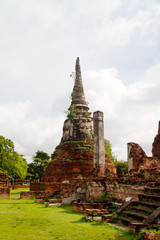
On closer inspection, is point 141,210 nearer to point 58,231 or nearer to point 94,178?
point 58,231

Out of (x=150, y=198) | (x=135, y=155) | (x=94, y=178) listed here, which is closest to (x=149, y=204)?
(x=150, y=198)

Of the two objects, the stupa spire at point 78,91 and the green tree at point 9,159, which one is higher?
the stupa spire at point 78,91

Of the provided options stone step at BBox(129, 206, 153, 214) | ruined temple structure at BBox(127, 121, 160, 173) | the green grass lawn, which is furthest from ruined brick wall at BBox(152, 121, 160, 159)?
the green grass lawn

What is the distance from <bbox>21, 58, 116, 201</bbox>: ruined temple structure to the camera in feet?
68.5

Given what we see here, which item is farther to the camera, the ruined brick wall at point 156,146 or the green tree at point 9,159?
the ruined brick wall at point 156,146

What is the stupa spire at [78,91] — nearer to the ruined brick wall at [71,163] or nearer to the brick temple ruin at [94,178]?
the brick temple ruin at [94,178]

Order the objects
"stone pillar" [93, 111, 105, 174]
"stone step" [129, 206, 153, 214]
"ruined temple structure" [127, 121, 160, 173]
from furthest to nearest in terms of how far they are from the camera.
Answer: "ruined temple structure" [127, 121, 160, 173]
"stone pillar" [93, 111, 105, 174]
"stone step" [129, 206, 153, 214]

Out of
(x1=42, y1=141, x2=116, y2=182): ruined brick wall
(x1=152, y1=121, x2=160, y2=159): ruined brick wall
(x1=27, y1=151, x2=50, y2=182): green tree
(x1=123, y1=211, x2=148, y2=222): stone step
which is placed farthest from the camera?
(x1=27, y1=151, x2=50, y2=182): green tree

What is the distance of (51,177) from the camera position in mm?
21109

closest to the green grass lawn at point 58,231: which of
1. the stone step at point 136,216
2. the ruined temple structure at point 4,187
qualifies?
the stone step at point 136,216

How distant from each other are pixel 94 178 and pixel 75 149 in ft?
30.1

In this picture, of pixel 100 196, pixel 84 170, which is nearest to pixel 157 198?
pixel 100 196

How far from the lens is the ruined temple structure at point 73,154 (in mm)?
20875

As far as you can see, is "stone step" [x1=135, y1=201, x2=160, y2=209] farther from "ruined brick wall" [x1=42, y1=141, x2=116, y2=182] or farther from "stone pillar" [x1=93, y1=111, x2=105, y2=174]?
"ruined brick wall" [x1=42, y1=141, x2=116, y2=182]
